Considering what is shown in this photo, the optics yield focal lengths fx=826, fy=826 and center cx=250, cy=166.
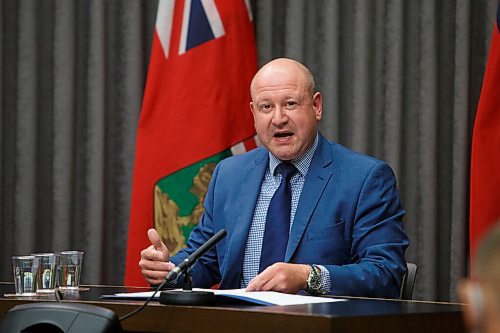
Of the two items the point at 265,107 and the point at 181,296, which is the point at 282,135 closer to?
the point at 265,107

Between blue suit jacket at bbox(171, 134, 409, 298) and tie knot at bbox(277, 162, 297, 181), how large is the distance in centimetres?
6

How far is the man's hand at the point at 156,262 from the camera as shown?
2232 mm

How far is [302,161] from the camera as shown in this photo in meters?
2.62

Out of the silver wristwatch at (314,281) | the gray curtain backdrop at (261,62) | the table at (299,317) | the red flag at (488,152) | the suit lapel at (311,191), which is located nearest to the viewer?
the table at (299,317)

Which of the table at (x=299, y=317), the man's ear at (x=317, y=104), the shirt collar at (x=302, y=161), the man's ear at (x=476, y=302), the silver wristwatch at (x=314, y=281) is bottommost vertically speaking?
the table at (x=299, y=317)

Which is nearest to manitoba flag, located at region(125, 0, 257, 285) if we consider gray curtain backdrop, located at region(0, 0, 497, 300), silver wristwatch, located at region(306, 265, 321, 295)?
gray curtain backdrop, located at region(0, 0, 497, 300)

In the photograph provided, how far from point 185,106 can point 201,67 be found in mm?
183

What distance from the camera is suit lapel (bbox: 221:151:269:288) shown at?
250cm

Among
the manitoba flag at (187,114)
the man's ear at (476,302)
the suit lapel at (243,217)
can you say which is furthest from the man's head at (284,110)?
the man's ear at (476,302)

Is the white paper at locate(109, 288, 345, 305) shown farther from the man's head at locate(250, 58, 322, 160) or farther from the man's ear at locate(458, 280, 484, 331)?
the man's ear at locate(458, 280, 484, 331)

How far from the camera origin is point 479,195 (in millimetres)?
3096

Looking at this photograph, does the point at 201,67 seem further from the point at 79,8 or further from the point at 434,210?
the point at 434,210

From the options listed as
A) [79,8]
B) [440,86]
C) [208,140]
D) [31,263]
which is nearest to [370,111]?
[440,86]

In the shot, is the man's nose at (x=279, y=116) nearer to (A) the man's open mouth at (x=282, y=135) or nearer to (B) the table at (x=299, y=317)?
(A) the man's open mouth at (x=282, y=135)
